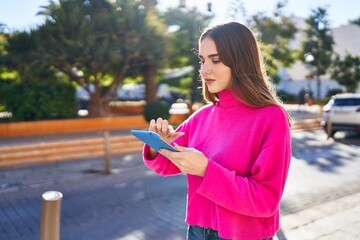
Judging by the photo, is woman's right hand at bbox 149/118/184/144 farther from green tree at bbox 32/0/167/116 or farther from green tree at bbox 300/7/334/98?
green tree at bbox 300/7/334/98

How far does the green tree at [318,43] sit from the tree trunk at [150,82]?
1674 centimetres

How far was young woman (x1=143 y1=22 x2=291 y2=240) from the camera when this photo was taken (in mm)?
1431

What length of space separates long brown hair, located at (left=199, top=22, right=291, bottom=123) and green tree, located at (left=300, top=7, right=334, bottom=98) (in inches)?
1156

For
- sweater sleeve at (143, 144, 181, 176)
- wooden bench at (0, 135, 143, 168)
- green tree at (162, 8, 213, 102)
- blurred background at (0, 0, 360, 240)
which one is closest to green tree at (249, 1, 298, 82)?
blurred background at (0, 0, 360, 240)

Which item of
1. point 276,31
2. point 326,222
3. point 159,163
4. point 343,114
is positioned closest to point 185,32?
point 343,114

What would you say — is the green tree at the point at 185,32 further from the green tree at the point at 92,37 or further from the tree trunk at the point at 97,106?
the tree trunk at the point at 97,106

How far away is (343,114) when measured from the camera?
1263cm

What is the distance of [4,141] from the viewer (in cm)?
1226

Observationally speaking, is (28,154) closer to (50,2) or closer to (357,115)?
(50,2)

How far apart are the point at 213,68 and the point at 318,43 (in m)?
30.6

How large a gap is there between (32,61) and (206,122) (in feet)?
45.2

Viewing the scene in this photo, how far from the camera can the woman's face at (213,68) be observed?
1600mm

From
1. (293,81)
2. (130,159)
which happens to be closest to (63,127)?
(130,159)

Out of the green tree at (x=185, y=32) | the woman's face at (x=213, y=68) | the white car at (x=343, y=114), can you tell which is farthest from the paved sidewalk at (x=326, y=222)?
the green tree at (x=185, y=32)
